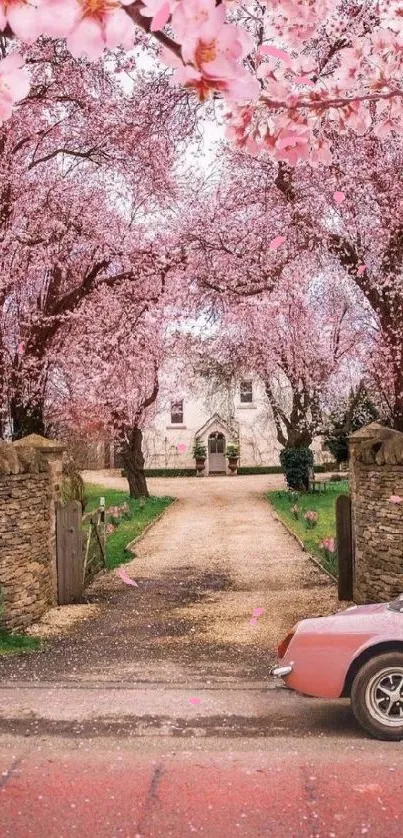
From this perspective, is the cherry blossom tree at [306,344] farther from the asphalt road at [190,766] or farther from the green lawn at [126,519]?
the asphalt road at [190,766]

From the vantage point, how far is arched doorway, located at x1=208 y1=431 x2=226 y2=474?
177 feet

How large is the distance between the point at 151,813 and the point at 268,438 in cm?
4948

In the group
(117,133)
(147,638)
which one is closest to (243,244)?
(117,133)

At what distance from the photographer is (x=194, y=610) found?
1212 cm

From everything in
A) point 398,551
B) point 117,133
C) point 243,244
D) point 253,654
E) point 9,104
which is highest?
point 117,133

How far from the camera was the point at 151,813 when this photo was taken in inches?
199

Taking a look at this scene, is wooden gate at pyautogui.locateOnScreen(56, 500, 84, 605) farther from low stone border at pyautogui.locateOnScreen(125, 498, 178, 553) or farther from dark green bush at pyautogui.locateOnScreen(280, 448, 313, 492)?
dark green bush at pyautogui.locateOnScreen(280, 448, 313, 492)

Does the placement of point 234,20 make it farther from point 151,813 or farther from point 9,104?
point 151,813

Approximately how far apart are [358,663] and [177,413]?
50.4 metres

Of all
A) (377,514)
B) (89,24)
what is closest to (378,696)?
(377,514)

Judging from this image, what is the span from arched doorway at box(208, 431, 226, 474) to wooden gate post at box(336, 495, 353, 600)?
4126cm

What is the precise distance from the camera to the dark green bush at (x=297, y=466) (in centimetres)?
3150

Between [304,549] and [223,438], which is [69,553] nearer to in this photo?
[304,549]

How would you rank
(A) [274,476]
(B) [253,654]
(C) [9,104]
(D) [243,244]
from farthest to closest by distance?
1. (A) [274,476]
2. (D) [243,244]
3. (B) [253,654]
4. (C) [9,104]
